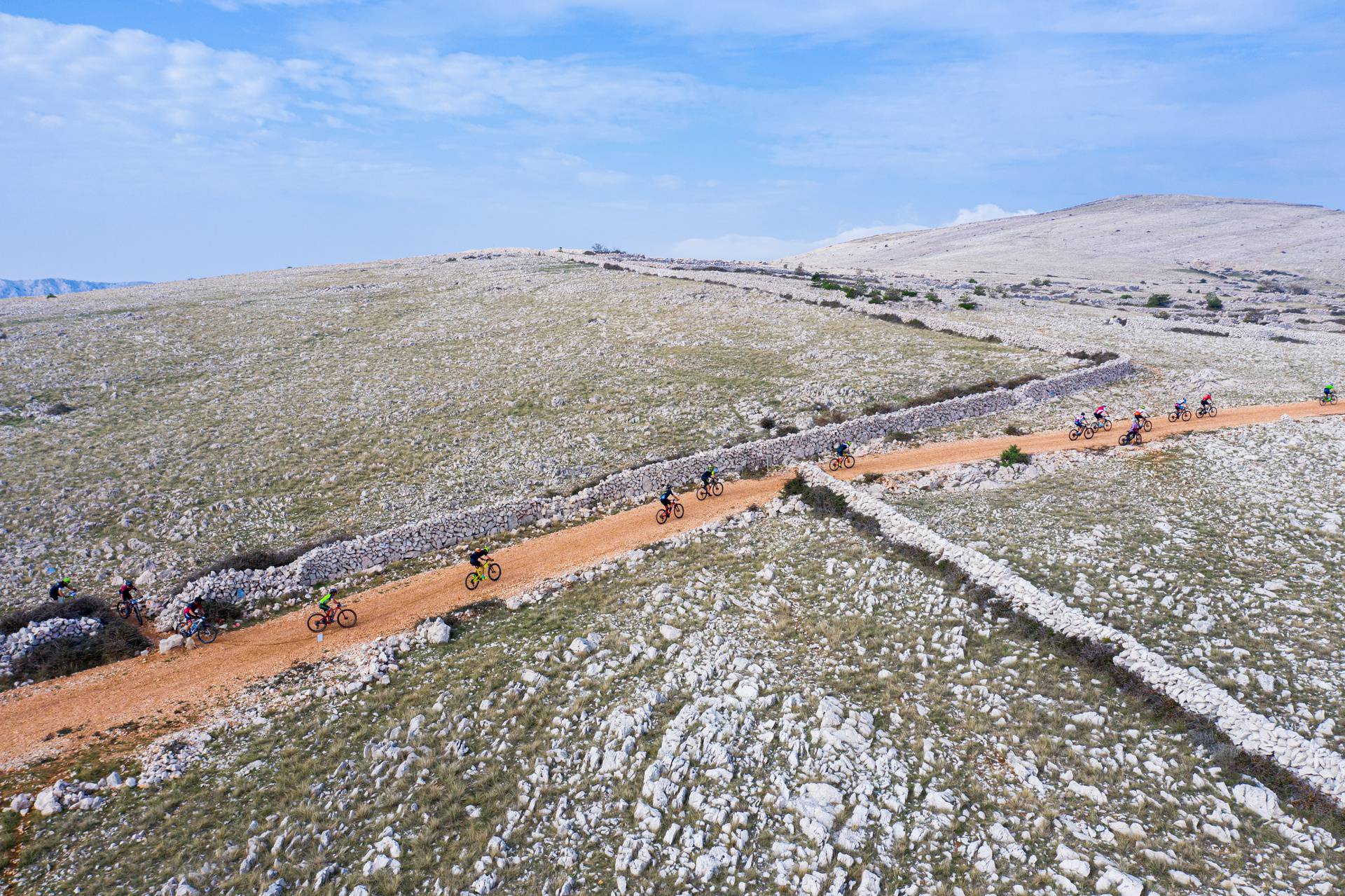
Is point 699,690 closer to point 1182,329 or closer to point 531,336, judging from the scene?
point 531,336

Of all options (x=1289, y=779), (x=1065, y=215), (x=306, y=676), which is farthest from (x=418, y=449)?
(x=1065, y=215)

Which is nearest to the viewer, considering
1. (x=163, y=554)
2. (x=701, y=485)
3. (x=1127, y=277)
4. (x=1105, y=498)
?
(x=1105, y=498)

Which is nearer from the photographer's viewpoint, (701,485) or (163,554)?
(163,554)

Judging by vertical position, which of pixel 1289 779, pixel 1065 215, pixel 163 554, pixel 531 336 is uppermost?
pixel 1065 215

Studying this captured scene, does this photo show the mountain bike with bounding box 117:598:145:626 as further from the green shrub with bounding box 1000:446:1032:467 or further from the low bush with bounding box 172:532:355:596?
the green shrub with bounding box 1000:446:1032:467

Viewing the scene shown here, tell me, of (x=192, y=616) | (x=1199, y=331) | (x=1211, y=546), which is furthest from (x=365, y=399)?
(x=1199, y=331)

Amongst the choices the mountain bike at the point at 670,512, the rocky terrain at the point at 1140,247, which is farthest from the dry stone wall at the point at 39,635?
the rocky terrain at the point at 1140,247

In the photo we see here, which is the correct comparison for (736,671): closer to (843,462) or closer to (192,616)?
(192,616)
